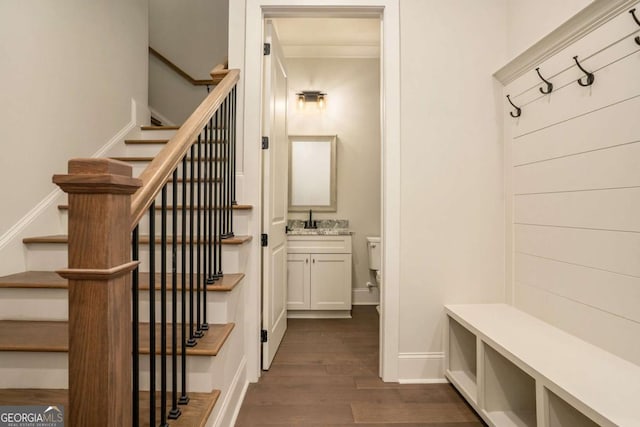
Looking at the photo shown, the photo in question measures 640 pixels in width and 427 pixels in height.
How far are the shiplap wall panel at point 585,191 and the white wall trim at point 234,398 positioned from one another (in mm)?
1683

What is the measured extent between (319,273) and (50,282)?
7.55 ft

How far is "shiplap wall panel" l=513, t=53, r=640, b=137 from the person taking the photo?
1344mm

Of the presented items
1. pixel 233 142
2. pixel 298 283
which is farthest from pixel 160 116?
pixel 298 283

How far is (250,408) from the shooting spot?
6.12 feet

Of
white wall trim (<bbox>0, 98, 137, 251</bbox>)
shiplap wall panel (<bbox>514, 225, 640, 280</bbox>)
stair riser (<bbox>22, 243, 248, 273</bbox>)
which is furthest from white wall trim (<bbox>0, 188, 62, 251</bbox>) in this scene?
shiplap wall panel (<bbox>514, 225, 640, 280</bbox>)

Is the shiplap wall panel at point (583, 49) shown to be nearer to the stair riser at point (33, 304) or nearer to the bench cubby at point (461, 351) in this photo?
the bench cubby at point (461, 351)

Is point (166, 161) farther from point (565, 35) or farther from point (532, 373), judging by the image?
point (565, 35)

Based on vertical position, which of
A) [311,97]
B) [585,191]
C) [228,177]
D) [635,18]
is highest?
[311,97]

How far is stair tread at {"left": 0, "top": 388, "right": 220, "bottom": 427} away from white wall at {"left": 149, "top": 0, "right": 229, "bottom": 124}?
9.97 ft

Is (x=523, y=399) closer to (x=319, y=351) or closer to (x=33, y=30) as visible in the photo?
(x=319, y=351)

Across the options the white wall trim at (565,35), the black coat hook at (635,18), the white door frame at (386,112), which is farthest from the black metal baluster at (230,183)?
the black coat hook at (635,18)

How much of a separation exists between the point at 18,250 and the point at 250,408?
148 centimetres

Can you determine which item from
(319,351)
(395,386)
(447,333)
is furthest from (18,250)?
(447,333)

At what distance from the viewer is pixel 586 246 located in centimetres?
156
